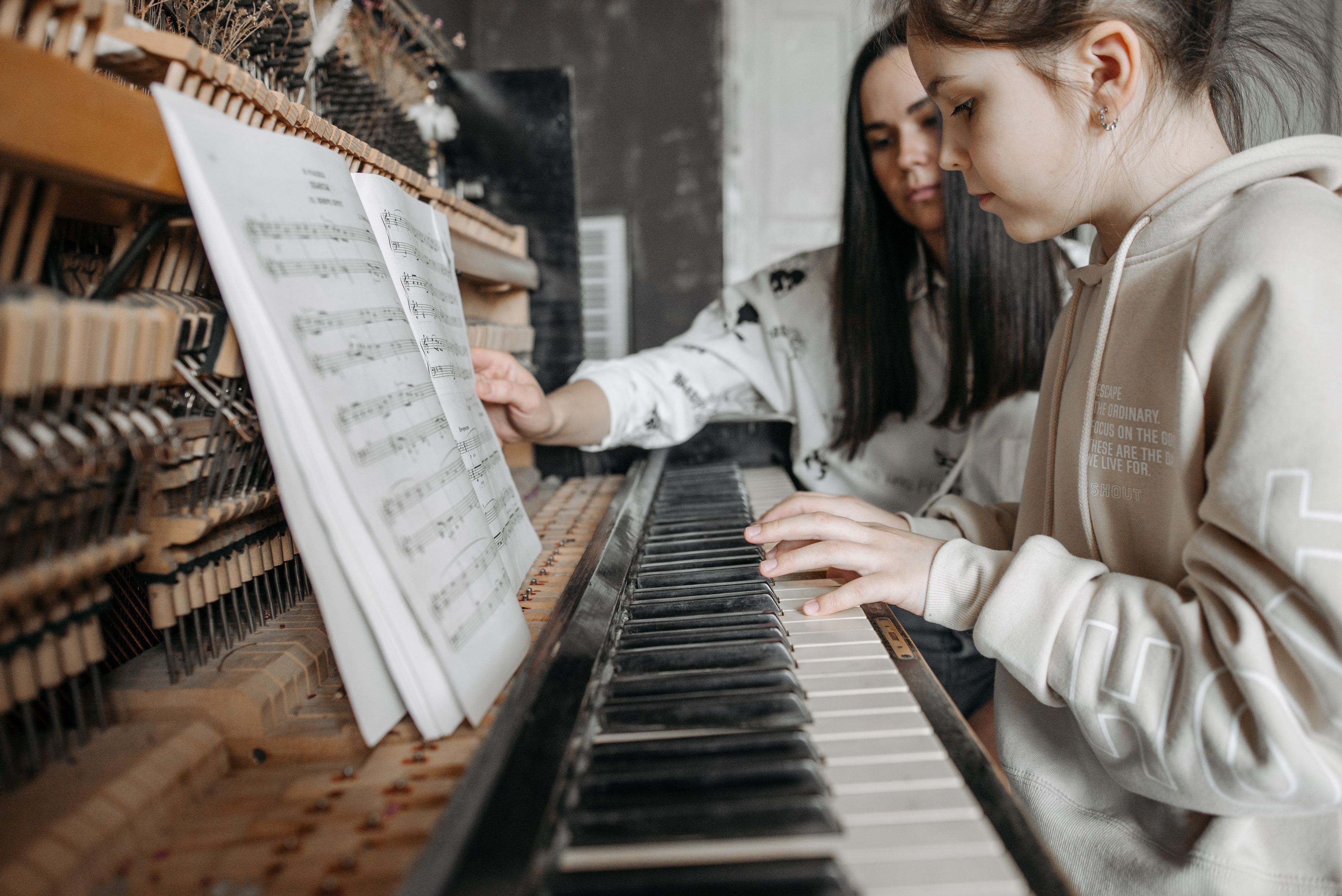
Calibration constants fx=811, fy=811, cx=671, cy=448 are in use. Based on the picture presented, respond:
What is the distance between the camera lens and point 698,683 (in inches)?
34.0

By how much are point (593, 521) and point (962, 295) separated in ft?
3.15

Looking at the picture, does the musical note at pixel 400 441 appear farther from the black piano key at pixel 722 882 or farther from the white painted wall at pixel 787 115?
the white painted wall at pixel 787 115

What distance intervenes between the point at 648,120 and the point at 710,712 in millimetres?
2750

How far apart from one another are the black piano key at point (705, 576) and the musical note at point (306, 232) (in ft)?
1.99

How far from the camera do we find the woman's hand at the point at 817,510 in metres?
1.19

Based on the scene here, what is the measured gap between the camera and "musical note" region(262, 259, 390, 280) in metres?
0.72

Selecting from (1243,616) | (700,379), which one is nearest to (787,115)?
(700,379)

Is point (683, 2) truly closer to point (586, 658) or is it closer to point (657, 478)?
point (657, 478)

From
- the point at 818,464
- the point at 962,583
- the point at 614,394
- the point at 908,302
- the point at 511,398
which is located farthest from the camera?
the point at 818,464

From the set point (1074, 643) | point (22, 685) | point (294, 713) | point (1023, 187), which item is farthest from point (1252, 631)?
point (22, 685)

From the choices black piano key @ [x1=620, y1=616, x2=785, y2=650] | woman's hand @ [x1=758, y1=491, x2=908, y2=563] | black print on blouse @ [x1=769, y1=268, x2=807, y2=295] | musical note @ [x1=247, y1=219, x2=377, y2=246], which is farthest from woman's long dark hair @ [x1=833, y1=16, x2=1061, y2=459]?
musical note @ [x1=247, y1=219, x2=377, y2=246]

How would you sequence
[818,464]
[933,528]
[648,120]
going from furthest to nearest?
1. [648,120]
2. [818,464]
3. [933,528]

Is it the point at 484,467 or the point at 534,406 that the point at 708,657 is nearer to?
the point at 484,467

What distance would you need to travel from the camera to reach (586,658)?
88cm
